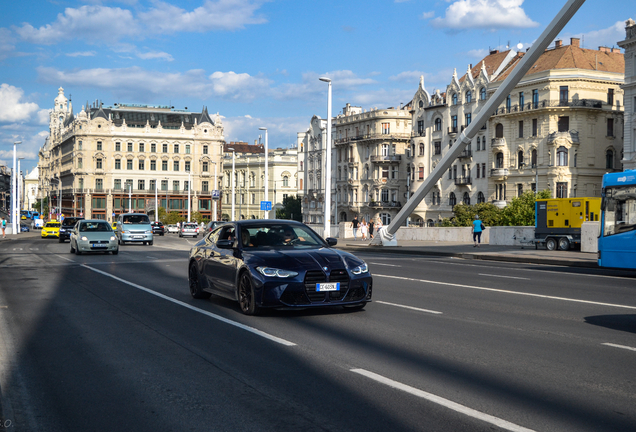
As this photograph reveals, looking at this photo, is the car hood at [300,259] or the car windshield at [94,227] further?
the car windshield at [94,227]

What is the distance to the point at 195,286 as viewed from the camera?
40.6ft

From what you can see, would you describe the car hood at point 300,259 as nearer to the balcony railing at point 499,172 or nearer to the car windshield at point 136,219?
the car windshield at point 136,219

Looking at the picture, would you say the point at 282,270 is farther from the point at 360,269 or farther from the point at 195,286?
the point at 195,286

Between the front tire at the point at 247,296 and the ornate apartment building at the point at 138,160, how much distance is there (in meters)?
115

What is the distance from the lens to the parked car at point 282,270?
375 inches

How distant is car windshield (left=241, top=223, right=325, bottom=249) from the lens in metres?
10.8

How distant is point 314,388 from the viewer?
5.91 meters

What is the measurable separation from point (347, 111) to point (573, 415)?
342 feet

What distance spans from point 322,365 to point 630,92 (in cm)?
5431

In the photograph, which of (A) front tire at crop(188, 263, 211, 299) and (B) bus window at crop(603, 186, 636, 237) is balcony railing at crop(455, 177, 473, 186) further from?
(A) front tire at crop(188, 263, 211, 299)

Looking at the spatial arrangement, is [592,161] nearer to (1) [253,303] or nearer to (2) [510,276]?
(2) [510,276]

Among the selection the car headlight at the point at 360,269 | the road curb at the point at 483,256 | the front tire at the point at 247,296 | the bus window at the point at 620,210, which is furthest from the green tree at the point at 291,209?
the car headlight at the point at 360,269

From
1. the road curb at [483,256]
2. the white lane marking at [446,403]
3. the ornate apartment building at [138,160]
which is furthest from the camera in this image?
the ornate apartment building at [138,160]

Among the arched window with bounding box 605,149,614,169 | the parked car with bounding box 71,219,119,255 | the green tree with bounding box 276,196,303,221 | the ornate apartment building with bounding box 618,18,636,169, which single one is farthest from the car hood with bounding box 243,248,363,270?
the green tree with bounding box 276,196,303,221
